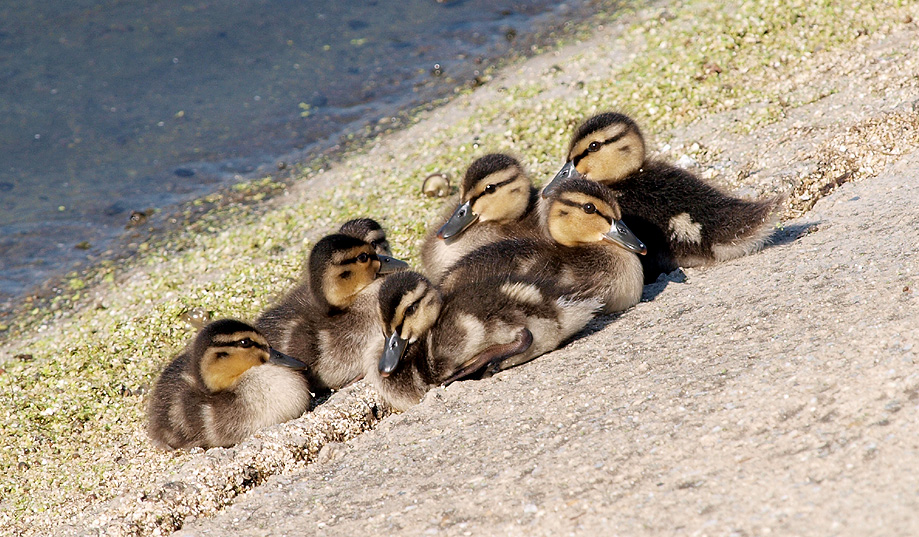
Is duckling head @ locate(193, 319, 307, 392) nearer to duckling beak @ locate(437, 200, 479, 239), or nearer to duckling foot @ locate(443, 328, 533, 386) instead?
duckling foot @ locate(443, 328, 533, 386)

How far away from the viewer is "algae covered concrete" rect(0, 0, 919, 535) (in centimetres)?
321

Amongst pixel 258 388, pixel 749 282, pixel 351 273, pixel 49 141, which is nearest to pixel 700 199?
pixel 749 282

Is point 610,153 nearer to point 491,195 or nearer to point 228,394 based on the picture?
point 491,195

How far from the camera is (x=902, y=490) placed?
2.78 metres

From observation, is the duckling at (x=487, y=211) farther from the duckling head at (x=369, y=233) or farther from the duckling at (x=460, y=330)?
the duckling at (x=460, y=330)

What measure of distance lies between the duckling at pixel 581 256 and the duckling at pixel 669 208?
42 centimetres

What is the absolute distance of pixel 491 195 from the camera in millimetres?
6094

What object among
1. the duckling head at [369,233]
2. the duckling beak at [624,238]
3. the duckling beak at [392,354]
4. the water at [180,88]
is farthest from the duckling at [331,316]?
the water at [180,88]

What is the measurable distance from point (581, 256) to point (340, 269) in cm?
146

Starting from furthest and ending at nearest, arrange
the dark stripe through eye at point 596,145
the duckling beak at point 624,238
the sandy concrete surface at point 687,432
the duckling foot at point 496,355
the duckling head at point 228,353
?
1. the dark stripe through eye at point 596,145
2. the duckling beak at point 624,238
3. the duckling head at point 228,353
4. the duckling foot at point 496,355
5. the sandy concrete surface at point 687,432

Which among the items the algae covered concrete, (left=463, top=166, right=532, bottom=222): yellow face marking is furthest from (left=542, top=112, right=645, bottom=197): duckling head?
the algae covered concrete

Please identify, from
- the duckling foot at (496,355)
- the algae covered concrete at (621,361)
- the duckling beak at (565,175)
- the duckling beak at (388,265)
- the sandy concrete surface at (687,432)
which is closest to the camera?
the sandy concrete surface at (687,432)

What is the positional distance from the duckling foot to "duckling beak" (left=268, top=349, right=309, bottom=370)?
0.97m

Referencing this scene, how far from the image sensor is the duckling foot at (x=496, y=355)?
15.4 ft
